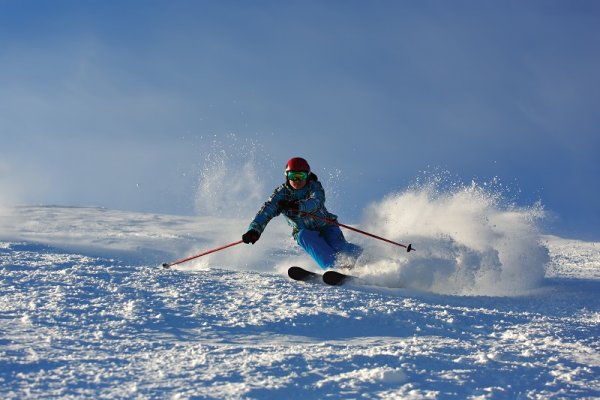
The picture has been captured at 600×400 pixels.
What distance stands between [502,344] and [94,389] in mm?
2458

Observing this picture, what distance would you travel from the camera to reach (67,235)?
1032 cm

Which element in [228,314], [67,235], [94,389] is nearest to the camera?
[94,389]

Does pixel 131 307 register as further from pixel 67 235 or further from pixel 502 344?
pixel 67 235

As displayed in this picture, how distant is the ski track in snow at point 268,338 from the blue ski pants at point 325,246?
0.99 meters

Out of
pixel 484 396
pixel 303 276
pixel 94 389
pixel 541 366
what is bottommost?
pixel 94 389

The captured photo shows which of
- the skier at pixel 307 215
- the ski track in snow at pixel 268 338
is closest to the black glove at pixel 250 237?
the skier at pixel 307 215

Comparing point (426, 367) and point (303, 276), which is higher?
point (303, 276)

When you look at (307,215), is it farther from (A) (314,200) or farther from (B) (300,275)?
(B) (300,275)

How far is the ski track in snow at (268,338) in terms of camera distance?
9.00 ft

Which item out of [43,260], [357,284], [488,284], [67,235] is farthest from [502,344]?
[67,235]

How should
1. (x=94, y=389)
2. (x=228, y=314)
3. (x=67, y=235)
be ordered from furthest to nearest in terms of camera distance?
(x=67, y=235), (x=228, y=314), (x=94, y=389)

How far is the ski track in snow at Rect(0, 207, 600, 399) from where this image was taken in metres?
2.74

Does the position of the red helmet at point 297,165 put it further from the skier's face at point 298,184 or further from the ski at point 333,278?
the ski at point 333,278

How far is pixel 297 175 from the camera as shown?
6.70 m
